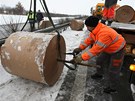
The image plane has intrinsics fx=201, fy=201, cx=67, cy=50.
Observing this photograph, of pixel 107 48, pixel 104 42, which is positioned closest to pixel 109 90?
pixel 107 48

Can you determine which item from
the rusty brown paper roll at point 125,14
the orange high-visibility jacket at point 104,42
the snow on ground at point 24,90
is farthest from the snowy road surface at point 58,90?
the rusty brown paper roll at point 125,14

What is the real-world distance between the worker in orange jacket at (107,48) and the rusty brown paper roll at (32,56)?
1.70 feet

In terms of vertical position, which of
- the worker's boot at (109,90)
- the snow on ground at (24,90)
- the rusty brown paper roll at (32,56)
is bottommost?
the worker's boot at (109,90)

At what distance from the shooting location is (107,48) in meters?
4.11

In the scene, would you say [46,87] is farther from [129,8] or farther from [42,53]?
[129,8]

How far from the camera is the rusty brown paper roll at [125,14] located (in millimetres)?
7117

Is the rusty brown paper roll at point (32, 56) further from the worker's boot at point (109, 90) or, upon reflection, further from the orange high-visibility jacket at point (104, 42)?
the worker's boot at point (109, 90)

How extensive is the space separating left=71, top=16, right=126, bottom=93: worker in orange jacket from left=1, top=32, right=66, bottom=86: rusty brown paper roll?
0.52 meters

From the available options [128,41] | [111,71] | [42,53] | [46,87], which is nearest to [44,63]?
[42,53]

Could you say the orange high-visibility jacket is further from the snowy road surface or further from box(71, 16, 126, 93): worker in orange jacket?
the snowy road surface

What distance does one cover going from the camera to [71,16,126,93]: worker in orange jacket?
385 cm

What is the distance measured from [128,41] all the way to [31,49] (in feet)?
8.49

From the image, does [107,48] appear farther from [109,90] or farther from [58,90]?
[58,90]

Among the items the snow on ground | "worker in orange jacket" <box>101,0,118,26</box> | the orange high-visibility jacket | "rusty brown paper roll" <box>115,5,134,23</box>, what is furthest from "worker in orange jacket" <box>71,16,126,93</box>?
"worker in orange jacket" <box>101,0,118,26</box>
